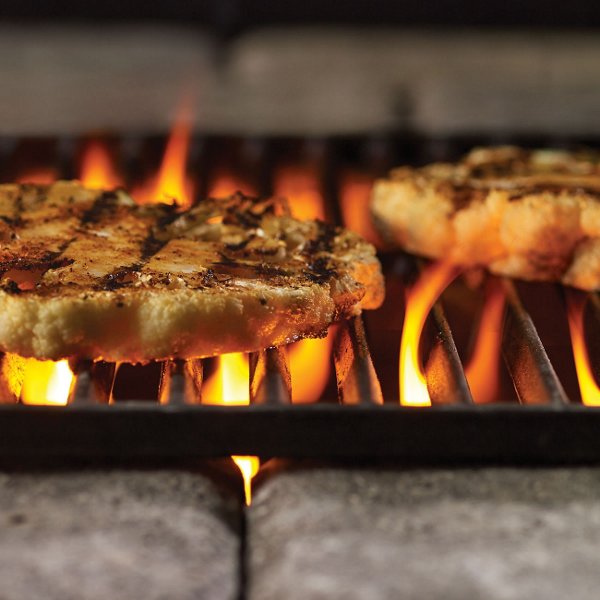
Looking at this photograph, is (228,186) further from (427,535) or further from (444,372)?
(427,535)

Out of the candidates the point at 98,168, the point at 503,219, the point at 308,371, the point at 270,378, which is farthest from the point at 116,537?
the point at 98,168

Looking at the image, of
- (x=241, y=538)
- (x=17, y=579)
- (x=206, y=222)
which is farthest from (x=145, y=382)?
(x=17, y=579)

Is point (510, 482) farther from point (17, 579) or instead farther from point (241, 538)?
point (17, 579)

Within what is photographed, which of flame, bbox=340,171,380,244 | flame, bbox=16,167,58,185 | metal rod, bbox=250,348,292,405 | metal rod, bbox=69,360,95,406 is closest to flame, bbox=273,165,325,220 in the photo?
flame, bbox=340,171,380,244

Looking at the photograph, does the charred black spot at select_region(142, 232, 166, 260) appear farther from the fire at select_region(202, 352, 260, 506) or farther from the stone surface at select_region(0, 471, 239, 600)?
the stone surface at select_region(0, 471, 239, 600)

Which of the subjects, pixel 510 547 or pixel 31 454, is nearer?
pixel 510 547

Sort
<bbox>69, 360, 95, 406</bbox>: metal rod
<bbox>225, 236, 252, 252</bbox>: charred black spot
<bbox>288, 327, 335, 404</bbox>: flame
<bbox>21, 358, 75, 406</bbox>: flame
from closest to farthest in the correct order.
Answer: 1. <bbox>69, 360, 95, 406</bbox>: metal rod
2. <bbox>21, 358, 75, 406</bbox>: flame
3. <bbox>225, 236, 252, 252</bbox>: charred black spot
4. <bbox>288, 327, 335, 404</bbox>: flame
